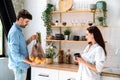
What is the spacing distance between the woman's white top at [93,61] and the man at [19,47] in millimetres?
689

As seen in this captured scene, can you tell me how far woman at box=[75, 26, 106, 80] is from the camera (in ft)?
9.17

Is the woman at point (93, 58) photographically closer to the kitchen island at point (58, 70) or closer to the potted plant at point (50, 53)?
the kitchen island at point (58, 70)

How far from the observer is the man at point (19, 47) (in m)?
2.97

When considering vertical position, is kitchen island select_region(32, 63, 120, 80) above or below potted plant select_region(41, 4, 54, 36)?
below

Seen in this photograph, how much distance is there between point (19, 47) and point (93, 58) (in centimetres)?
98

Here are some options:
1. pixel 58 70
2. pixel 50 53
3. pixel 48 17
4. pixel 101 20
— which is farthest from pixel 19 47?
pixel 101 20

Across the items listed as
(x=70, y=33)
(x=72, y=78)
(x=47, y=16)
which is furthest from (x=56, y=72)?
(x=47, y=16)

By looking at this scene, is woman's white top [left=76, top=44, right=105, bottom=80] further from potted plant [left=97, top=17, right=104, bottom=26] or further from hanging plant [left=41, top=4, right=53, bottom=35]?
hanging plant [left=41, top=4, right=53, bottom=35]

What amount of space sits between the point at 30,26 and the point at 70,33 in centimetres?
87

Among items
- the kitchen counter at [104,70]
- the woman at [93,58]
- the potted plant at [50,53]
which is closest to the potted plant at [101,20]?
the kitchen counter at [104,70]

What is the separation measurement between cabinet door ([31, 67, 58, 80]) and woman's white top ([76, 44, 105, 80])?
0.83 meters

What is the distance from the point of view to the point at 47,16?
416cm

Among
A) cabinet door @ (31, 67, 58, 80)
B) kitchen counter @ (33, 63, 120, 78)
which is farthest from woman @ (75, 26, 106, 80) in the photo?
cabinet door @ (31, 67, 58, 80)

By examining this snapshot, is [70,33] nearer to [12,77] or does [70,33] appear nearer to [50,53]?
[50,53]
